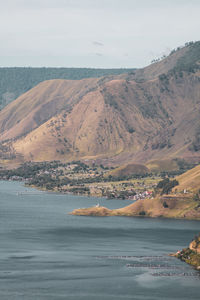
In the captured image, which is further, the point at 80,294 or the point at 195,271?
the point at 195,271

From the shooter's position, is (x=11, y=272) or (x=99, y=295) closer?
(x=99, y=295)

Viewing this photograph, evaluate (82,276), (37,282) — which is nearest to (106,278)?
(82,276)

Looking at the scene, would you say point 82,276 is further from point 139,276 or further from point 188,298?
point 188,298

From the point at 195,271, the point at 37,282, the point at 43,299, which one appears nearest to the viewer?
the point at 43,299

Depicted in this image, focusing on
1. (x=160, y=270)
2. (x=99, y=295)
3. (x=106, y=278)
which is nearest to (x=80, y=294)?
(x=99, y=295)

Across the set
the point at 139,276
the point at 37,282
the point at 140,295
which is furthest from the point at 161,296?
the point at 37,282

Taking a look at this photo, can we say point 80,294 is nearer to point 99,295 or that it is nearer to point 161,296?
point 99,295

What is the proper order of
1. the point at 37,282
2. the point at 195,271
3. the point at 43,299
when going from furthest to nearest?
the point at 195,271 < the point at 37,282 < the point at 43,299
